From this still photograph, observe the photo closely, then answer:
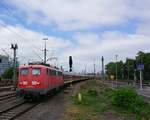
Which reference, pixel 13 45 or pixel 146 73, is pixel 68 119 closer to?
pixel 13 45

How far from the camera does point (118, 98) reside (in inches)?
866

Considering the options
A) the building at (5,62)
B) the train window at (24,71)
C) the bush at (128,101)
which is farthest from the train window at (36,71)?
the building at (5,62)

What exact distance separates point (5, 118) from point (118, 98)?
9.46 m

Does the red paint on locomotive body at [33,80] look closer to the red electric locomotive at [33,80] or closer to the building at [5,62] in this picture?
the red electric locomotive at [33,80]

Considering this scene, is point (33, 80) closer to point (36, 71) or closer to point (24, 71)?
point (36, 71)

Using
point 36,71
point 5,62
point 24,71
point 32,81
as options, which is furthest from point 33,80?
point 5,62

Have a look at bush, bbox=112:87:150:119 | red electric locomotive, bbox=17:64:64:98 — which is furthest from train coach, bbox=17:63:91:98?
bush, bbox=112:87:150:119

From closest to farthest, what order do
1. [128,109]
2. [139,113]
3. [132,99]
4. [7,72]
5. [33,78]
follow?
1. [139,113]
2. [128,109]
3. [132,99]
4. [33,78]
5. [7,72]

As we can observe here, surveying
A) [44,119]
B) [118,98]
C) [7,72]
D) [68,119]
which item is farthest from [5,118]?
[7,72]

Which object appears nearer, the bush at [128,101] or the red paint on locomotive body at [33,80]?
the bush at [128,101]

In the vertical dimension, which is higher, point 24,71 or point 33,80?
point 24,71

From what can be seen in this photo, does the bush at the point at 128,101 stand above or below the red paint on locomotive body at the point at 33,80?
below

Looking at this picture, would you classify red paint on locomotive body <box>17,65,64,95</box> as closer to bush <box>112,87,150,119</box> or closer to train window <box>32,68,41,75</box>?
train window <box>32,68,41,75</box>

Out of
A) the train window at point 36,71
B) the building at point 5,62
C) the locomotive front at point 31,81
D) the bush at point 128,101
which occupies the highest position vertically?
the building at point 5,62
